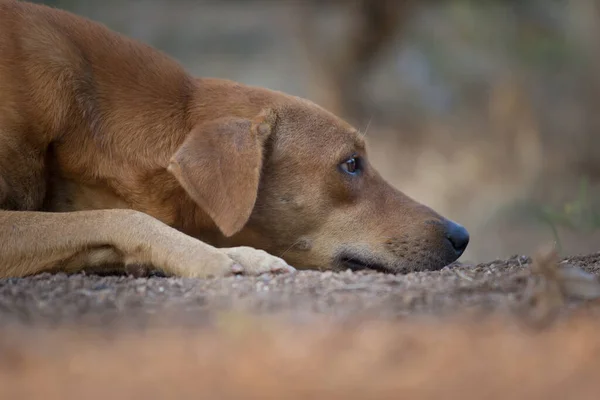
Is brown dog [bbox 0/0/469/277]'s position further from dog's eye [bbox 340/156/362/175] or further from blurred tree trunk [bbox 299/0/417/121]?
blurred tree trunk [bbox 299/0/417/121]

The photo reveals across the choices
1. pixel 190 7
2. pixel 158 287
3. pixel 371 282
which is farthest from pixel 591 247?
pixel 190 7

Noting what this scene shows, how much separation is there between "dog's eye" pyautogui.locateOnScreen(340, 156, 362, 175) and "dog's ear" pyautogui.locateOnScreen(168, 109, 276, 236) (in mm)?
508

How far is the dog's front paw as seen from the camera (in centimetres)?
333

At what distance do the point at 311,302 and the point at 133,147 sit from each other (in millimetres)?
1590

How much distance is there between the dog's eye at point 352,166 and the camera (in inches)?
159

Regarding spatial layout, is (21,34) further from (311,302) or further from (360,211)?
(311,302)

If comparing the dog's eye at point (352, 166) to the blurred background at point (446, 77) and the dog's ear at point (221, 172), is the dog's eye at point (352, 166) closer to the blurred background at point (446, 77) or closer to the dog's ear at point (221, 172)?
the dog's ear at point (221, 172)

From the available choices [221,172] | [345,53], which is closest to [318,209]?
[221,172]

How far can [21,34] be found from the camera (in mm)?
3811

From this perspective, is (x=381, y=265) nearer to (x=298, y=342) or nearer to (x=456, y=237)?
(x=456, y=237)

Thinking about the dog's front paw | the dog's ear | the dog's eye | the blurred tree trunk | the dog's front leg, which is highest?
the blurred tree trunk

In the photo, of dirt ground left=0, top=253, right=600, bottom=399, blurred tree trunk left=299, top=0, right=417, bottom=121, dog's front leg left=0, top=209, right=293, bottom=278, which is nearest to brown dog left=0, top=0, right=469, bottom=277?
dog's front leg left=0, top=209, right=293, bottom=278

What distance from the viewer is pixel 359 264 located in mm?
3908

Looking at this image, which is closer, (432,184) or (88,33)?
(88,33)
